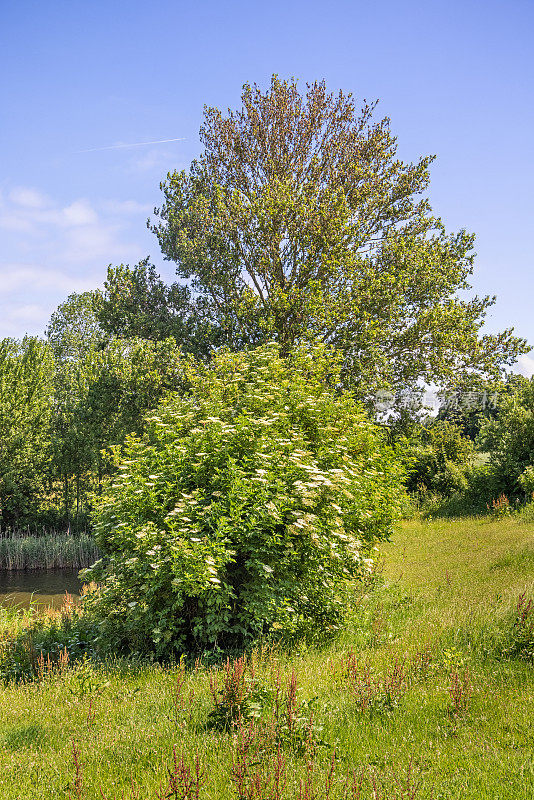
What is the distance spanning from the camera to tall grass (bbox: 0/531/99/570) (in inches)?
909

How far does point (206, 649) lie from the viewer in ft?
24.9

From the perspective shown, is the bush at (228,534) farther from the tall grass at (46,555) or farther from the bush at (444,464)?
the bush at (444,464)

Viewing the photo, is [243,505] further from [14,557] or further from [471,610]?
[14,557]

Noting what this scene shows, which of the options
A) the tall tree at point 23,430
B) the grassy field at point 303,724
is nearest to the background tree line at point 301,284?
the tall tree at point 23,430

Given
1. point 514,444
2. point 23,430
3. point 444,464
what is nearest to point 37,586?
point 23,430

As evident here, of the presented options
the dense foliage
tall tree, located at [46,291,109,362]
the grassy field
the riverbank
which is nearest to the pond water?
the riverbank

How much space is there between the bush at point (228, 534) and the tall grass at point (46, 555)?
50.8 ft

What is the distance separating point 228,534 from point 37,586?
15.4 metres

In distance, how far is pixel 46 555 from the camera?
2302 cm

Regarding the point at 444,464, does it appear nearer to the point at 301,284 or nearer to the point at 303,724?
the point at 301,284

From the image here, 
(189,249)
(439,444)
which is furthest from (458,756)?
(439,444)

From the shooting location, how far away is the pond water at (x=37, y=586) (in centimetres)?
1689

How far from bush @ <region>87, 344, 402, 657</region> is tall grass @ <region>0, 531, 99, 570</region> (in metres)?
15.5

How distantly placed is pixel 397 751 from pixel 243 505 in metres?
3.30
